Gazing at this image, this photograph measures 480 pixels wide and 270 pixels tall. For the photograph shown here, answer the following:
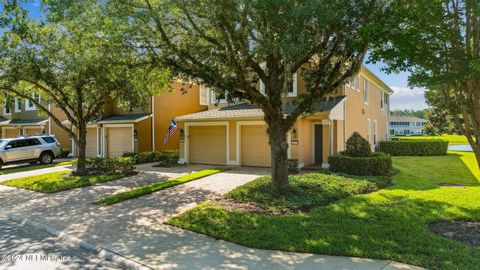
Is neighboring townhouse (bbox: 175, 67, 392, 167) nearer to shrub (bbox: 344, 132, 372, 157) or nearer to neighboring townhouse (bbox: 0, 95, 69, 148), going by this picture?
shrub (bbox: 344, 132, 372, 157)

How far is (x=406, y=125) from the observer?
9725 cm

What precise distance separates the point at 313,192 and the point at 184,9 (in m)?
6.29

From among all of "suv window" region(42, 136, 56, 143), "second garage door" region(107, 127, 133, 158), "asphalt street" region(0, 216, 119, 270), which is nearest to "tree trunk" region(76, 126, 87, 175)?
"second garage door" region(107, 127, 133, 158)

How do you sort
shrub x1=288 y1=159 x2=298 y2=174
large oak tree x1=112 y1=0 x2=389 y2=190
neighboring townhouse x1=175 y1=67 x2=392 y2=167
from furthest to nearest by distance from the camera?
neighboring townhouse x1=175 y1=67 x2=392 y2=167, shrub x1=288 y1=159 x2=298 y2=174, large oak tree x1=112 y1=0 x2=389 y2=190

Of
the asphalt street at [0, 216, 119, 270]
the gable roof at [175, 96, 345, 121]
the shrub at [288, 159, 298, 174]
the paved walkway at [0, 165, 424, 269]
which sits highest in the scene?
the gable roof at [175, 96, 345, 121]

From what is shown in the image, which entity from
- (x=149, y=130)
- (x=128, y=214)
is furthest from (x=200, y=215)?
(x=149, y=130)

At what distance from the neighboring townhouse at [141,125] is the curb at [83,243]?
45.9 ft

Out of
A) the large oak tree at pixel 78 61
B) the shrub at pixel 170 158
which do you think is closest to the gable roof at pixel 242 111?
the shrub at pixel 170 158

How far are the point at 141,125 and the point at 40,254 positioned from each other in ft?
57.7

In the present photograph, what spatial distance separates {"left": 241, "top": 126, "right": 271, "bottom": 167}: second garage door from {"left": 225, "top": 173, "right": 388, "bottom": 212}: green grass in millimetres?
5232

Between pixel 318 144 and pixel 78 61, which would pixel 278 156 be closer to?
pixel 318 144

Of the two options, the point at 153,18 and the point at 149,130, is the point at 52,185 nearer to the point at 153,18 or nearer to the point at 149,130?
the point at 153,18

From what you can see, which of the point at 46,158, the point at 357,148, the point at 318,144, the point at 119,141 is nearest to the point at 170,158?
the point at 119,141

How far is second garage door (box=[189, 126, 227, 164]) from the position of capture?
1934cm
